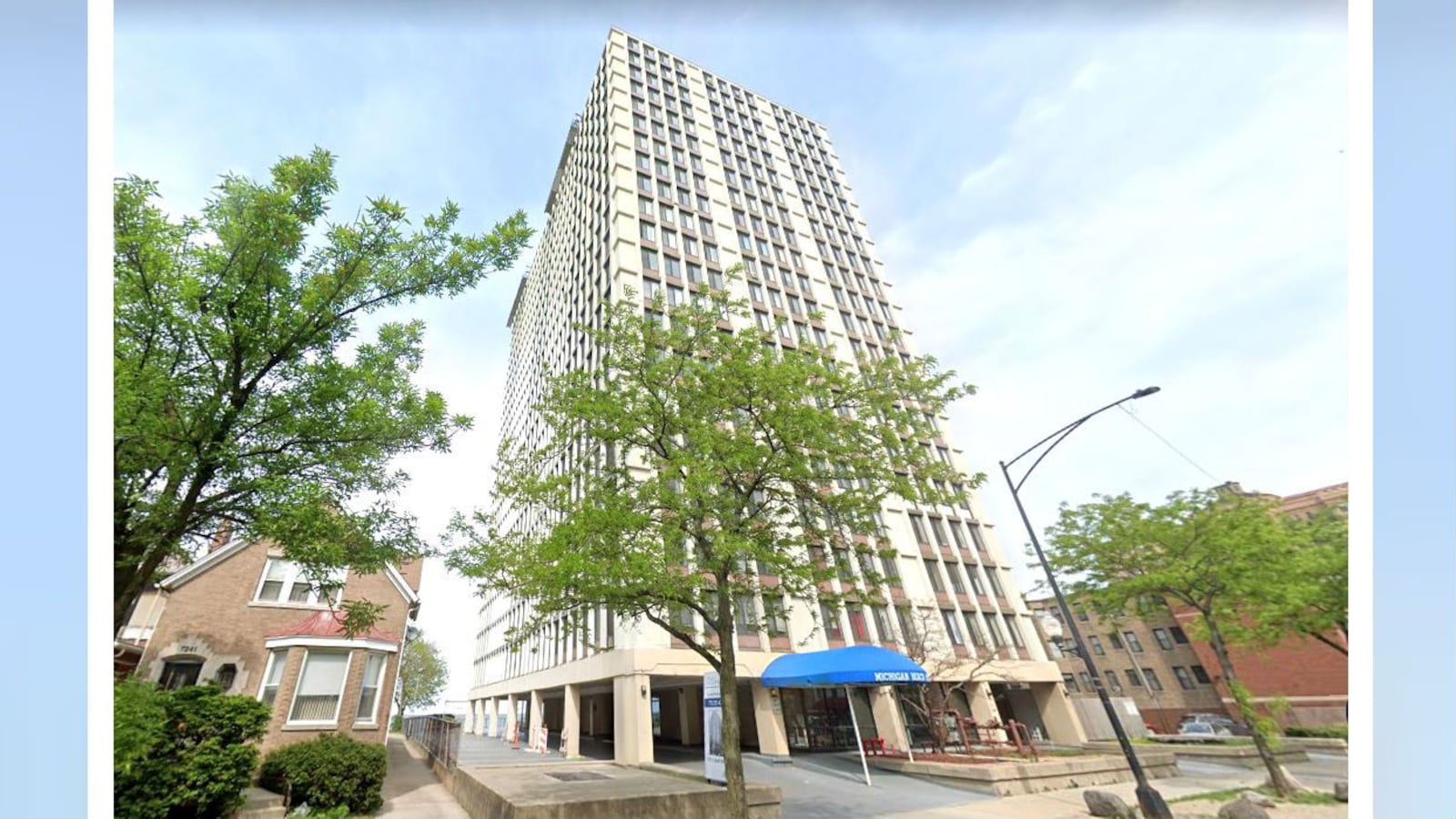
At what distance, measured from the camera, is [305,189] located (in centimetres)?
804

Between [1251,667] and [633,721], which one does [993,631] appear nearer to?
[633,721]

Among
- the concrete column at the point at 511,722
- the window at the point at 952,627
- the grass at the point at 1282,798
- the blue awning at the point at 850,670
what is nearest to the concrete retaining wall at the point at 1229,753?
the grass at the point at 1282,798

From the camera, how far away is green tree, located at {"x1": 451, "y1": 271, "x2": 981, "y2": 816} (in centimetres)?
993

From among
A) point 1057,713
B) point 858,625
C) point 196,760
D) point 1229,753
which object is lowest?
point 1229,753

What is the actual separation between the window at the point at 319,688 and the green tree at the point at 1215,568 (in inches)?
742

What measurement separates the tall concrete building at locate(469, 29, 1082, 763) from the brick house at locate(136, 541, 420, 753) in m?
6.90

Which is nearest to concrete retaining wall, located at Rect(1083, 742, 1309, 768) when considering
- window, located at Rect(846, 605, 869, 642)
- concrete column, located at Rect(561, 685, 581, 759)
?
window, located at Rect(846, 605, 869, 642)

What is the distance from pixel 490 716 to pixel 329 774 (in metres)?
40.9

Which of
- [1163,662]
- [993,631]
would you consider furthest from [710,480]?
[993,631]

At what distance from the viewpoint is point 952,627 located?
97.7 feet

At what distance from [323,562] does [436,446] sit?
233 centimetres

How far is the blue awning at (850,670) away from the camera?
15609 millimetres

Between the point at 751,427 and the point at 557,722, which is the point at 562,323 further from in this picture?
the point at 751,427

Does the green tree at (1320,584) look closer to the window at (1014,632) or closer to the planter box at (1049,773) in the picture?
the planter box at (1049,773)
